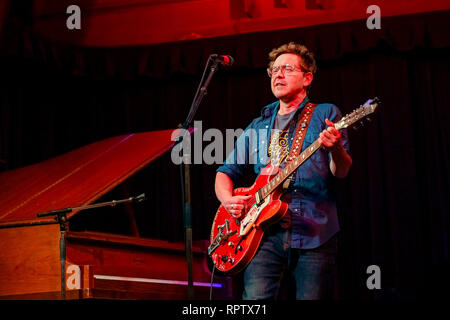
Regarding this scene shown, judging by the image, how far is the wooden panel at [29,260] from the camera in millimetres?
3505

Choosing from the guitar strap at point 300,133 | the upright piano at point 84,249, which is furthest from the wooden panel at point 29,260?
the guitar strap at point 300,133

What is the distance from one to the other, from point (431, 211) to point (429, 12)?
5.76ft

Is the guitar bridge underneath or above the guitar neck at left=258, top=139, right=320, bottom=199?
underneath

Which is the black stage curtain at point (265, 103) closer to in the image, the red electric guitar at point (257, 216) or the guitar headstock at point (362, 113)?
the red electric guitar at point (257, 216)

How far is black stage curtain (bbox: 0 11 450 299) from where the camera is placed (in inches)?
194

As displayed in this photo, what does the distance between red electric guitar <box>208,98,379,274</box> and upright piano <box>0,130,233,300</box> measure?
72cm

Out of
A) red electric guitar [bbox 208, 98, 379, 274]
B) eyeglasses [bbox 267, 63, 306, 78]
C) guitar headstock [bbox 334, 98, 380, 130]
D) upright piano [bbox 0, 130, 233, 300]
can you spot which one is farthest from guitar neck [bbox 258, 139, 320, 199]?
upright piano [bbox 0, 130, 233, 300]

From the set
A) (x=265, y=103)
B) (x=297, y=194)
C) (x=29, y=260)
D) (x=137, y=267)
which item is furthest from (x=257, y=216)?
(x=265, y=103)

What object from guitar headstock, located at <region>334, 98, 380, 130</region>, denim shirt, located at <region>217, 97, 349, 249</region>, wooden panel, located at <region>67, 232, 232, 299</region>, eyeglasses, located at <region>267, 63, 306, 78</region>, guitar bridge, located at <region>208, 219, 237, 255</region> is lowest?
wooden panel, located at <region>67, 232, 232, 299</region>

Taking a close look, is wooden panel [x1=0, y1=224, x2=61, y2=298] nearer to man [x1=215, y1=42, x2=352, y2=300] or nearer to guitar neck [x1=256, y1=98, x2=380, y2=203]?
man [x1=215, y1=42, x2=352, y2=300]

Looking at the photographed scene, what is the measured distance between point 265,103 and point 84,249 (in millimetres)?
2550

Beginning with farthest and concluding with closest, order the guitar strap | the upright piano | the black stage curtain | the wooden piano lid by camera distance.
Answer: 1. the black stage curtain
2. the wooden piano lid
3. the upright piano
4. the guitar strap

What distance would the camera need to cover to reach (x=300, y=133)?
3.09m

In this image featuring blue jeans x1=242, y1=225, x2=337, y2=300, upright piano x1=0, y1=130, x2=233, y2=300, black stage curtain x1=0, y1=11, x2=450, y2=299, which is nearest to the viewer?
blue jeans x1=242, y1=225, x2=337, y2=300
